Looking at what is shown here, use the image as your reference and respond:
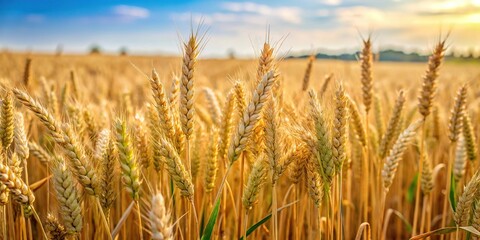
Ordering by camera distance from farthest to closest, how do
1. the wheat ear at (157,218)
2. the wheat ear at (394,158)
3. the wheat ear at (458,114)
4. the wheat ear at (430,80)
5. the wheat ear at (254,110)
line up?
the wheat ear at (458,114) → the wheat ear at (430,80) → the wheat ear at (394,158) → the wheat ear at (254,110) → the wheat ear at (157,218)

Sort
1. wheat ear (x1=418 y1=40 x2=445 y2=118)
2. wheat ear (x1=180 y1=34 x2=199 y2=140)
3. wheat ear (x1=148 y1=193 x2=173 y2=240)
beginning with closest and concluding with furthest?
wheat ear (x1=148 y1=193 x2=173 y2=240) < wheat ear (x1=180 y1=34 x2=199 y2=140) < wheat ear (x1=418 y1=40 x2=445 y2=118)

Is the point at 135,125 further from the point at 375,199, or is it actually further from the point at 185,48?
the point at 375,199

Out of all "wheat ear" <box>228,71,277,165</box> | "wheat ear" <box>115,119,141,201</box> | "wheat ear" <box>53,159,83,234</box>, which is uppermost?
"wheat ear" <box>228,71,277,165</box>

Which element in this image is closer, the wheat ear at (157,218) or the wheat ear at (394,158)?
the wheat ear at (157,218)

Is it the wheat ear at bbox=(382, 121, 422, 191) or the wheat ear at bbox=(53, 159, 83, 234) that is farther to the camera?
the wheat ear at bbox=(382, 121, 422, 191)

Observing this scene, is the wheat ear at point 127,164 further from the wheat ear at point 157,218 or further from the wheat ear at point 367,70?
the wheat ear at point 367,70

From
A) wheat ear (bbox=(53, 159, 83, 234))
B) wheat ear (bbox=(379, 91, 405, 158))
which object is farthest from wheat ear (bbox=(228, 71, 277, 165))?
wheat ear (bbox=(379, 91, 405, 158))

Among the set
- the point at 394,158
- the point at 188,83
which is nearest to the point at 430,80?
the point at 394,158

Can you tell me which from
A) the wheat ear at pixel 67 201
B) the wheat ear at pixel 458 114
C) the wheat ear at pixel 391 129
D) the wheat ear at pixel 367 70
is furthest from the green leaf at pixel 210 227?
the wheat ear at pixel 458 114

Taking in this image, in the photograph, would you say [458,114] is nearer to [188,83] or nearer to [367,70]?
[367,70]

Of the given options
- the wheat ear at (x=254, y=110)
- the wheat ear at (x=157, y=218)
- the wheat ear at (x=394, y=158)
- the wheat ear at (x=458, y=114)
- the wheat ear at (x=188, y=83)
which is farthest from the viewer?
the wheat ear at (x=458, y=114)

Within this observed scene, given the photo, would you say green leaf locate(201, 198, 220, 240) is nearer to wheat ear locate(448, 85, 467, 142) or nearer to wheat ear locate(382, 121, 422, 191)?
wheat ear locate(382, 121, 422, 191)

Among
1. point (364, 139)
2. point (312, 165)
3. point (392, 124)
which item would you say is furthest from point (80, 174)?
point (392, 124)

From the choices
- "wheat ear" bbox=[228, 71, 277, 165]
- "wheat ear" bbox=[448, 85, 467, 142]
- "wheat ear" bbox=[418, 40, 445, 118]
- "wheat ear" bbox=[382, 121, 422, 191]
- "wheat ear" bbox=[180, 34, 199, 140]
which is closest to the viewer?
"wheat ear" bbox=[228, 71, 277, 165]
